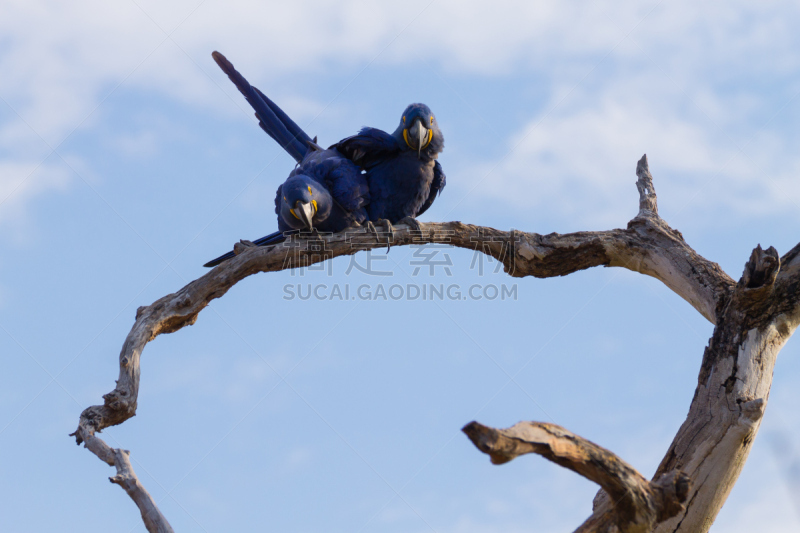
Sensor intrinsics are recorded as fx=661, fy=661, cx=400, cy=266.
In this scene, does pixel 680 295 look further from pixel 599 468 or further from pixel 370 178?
pixel 370 178

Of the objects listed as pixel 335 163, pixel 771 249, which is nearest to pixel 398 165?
pixel 335 163

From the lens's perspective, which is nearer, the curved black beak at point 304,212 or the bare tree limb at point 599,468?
the bare tree limb at point 599,468

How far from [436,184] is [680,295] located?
188 centimetres

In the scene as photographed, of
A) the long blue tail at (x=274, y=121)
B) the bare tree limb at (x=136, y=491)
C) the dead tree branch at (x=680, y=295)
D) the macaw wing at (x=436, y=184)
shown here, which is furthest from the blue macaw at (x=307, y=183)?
the bare tree limb at (x=136, y=491)

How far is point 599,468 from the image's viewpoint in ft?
7.24

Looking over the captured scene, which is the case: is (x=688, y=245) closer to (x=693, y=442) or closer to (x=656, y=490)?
(x=693, y=442)

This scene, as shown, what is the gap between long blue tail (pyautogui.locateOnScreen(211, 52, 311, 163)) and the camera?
16.5ft

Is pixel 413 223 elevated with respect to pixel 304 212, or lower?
lower

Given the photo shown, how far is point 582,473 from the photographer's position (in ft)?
7.38

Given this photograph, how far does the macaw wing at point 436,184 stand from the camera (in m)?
4.84

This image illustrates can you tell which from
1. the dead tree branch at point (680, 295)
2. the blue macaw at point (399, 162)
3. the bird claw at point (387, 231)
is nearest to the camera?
the dead tree branch at point (680, 295)

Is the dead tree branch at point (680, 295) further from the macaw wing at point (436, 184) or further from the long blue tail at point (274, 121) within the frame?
the long blue tail at point (274, 121)

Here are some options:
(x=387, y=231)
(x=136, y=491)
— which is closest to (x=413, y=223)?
(x=387, y=231)

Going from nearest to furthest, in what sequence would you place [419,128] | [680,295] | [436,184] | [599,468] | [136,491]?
[599,468], [136,491], [680,295], [419,128], [436,184]
